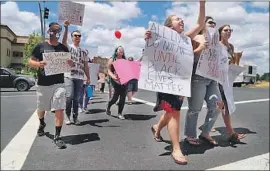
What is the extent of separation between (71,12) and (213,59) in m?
0.39

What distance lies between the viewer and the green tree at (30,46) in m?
0.92

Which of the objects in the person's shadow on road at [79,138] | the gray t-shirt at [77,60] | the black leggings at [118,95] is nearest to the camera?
the gray t-shirt at [77,60]

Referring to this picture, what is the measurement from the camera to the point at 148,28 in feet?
2.84

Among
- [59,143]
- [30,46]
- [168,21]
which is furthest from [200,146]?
[30,46]

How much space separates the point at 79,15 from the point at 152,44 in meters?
0.19

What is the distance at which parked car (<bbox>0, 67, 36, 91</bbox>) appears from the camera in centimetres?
97

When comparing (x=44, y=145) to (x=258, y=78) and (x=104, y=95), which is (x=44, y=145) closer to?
(x=104, y=95)

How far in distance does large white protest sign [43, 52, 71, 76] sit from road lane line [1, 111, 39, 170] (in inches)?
9.9

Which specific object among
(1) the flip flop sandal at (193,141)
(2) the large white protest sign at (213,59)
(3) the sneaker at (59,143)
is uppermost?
(2) the large white protest sign at (213,59)

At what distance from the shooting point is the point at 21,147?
96cm

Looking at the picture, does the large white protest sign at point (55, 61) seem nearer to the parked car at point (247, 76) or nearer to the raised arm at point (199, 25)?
the raised arm at point (199, 25)

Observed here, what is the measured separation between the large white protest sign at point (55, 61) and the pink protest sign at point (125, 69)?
1.12 ft

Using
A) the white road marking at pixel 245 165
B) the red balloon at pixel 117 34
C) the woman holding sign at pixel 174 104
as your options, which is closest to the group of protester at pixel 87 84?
the woman holding sign at pixel 174 104

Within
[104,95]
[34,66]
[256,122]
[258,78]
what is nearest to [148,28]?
[34,66]
